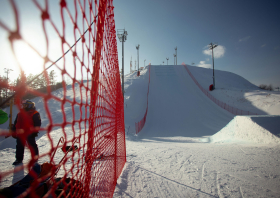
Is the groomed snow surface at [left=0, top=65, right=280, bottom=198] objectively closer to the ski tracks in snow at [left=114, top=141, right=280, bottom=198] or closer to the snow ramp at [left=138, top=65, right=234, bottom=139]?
the ski tracks in snow at [left=114, top=141, right=280, bottom=198]

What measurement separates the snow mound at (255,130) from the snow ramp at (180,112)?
3277 millimetres

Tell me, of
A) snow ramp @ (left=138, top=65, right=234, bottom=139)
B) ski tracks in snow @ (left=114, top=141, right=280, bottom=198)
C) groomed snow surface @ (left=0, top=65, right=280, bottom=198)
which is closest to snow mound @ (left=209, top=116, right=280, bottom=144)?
groomed snow surface @ (left=0, top=65, right=280, bottom=198)

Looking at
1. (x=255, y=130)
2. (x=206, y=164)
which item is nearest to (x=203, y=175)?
(x=206, y=164)

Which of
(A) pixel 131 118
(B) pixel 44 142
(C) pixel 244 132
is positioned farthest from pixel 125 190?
(A) pixel 131 118

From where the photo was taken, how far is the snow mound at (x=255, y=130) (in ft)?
21.2

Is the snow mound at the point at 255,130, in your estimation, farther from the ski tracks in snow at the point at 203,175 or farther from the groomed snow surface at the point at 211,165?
the ski tracks in snow at the point at 203,175

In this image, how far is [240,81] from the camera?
3991cm

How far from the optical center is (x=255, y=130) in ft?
23.5

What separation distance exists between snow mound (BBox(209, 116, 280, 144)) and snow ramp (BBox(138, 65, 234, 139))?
129 inches

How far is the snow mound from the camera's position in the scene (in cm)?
647

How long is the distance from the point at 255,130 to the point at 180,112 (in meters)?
10.5

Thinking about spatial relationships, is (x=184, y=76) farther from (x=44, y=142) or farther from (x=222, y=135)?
(x=44, y=142)

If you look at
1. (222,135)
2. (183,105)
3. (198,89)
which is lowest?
(222,135)

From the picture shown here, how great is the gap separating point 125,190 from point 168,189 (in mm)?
962
